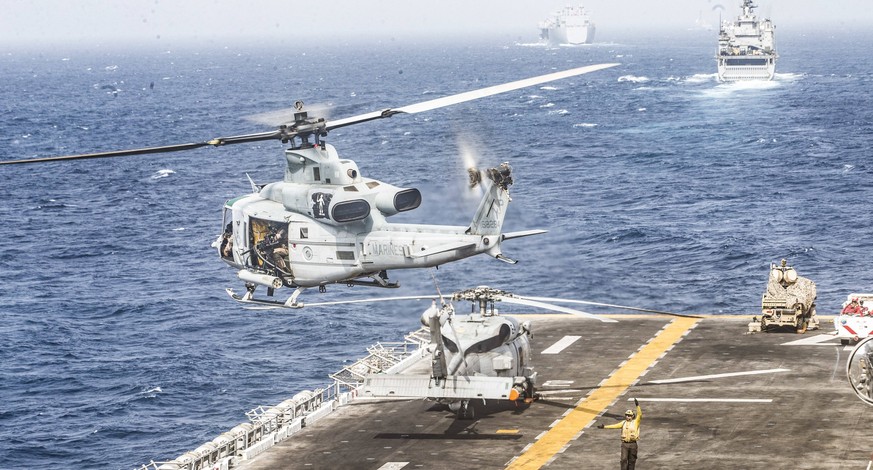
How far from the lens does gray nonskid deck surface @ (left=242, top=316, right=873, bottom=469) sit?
40.5 meters

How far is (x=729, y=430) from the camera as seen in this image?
141 feet

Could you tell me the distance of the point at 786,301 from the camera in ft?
189

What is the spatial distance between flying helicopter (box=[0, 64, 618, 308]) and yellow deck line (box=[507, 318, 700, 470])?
6.96 m

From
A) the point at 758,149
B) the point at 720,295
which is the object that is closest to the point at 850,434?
the point at 720,295

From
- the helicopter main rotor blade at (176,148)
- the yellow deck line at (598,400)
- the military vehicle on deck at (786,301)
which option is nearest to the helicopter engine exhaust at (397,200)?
the helicopter main rotor blade at (176,148)

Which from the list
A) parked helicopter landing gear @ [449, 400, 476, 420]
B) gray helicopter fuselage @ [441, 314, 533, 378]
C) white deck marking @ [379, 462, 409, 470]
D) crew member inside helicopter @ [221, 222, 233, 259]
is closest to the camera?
white deck marking @ [379, 462, 409, 470]

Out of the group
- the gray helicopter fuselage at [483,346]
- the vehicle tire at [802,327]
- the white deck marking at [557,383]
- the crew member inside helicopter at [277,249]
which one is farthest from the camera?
the vehicle tire at [802,327]

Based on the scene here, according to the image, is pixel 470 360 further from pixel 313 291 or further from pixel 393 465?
pixel 313 291

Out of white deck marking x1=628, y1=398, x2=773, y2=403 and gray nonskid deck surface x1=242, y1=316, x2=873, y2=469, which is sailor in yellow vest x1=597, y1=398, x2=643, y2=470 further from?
white deck marking x1=628, y1=398, x2=773, y2=403

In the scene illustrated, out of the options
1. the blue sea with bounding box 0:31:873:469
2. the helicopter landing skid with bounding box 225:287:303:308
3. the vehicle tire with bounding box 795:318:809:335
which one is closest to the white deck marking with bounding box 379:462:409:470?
the helicopter landing skid with bounding box 225:287:303:308

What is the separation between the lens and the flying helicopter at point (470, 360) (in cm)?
4097

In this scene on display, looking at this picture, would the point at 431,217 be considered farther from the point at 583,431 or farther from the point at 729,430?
the point at 729,430

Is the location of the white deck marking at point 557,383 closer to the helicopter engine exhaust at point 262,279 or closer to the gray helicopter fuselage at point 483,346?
the gray helicopter fuselage at point 483,346

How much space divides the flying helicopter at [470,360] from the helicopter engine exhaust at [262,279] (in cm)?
216
